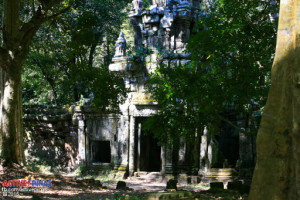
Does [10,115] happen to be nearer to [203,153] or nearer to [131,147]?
[131,147]

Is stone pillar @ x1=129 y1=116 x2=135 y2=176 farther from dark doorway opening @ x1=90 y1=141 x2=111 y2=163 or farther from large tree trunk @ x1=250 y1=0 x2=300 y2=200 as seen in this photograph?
large tree trunk @ x1=250 y1=0 x2=300 y2=200

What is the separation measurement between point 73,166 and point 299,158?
1517cm

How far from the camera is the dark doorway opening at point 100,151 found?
18125mm

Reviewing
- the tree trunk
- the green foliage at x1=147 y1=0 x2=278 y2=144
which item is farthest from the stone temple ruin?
the tree trunk

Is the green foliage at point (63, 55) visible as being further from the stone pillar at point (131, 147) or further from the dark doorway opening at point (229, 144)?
the dark doorway opening at point (229, 144)

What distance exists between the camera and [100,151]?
19.0 metres

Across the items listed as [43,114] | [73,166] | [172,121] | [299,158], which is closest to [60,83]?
[43,114]

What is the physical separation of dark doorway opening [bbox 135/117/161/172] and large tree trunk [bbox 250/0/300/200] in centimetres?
1067

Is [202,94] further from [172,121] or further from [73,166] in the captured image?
[73,166]

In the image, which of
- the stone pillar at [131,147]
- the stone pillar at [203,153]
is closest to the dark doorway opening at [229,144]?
the stone pillar at [203,153]

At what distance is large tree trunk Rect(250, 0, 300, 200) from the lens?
493 cm

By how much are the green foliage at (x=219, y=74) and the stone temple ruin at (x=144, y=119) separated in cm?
561

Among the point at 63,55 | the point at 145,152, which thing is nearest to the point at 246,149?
the point at 145,152

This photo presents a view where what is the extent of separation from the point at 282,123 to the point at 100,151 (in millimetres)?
14897
